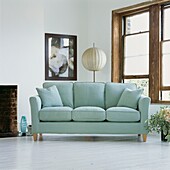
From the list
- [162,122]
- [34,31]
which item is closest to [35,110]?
[34,31]

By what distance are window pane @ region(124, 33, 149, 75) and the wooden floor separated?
5.17 feet

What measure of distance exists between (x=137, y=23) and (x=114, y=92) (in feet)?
5.65

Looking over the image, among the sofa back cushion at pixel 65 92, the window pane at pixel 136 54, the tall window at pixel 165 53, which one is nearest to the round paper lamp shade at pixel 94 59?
the window pane at pixel 136 54

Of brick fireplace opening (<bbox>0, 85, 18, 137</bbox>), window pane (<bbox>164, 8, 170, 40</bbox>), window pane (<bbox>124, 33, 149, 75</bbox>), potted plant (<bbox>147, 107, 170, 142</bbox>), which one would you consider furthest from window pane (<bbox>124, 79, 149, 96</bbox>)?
brick fireplace opening (<bbox>0, 85, 18, 137</bbox>)

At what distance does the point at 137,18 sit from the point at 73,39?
1478 millimetres

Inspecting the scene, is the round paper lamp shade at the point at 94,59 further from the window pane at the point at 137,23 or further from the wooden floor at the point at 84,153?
the wooden floor at the point at 84,153

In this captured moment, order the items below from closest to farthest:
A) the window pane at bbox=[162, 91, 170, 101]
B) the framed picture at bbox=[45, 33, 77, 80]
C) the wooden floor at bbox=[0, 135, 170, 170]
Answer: the wooden floor at bbox=[0, 135, 170, 170] < the window pane at bbox=[162, 91, 170, 101] < the framed picture at bbox=[45, 33, 77, 80]

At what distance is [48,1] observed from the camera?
7449mm

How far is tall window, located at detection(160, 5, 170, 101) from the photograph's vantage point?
6441mm

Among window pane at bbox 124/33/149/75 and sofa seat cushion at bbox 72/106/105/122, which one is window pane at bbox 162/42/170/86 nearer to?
window pane at bbox 124/33/149/75

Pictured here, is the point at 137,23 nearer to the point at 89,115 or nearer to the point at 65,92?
the point at 65,92

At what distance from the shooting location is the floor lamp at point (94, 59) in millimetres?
6984

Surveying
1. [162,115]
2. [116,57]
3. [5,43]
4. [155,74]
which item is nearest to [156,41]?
[155,74]

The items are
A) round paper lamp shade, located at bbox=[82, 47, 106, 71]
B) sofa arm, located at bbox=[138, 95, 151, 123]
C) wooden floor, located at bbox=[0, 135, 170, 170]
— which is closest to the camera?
wooden floor, located at bbox=[0, 135, 170, 170]
